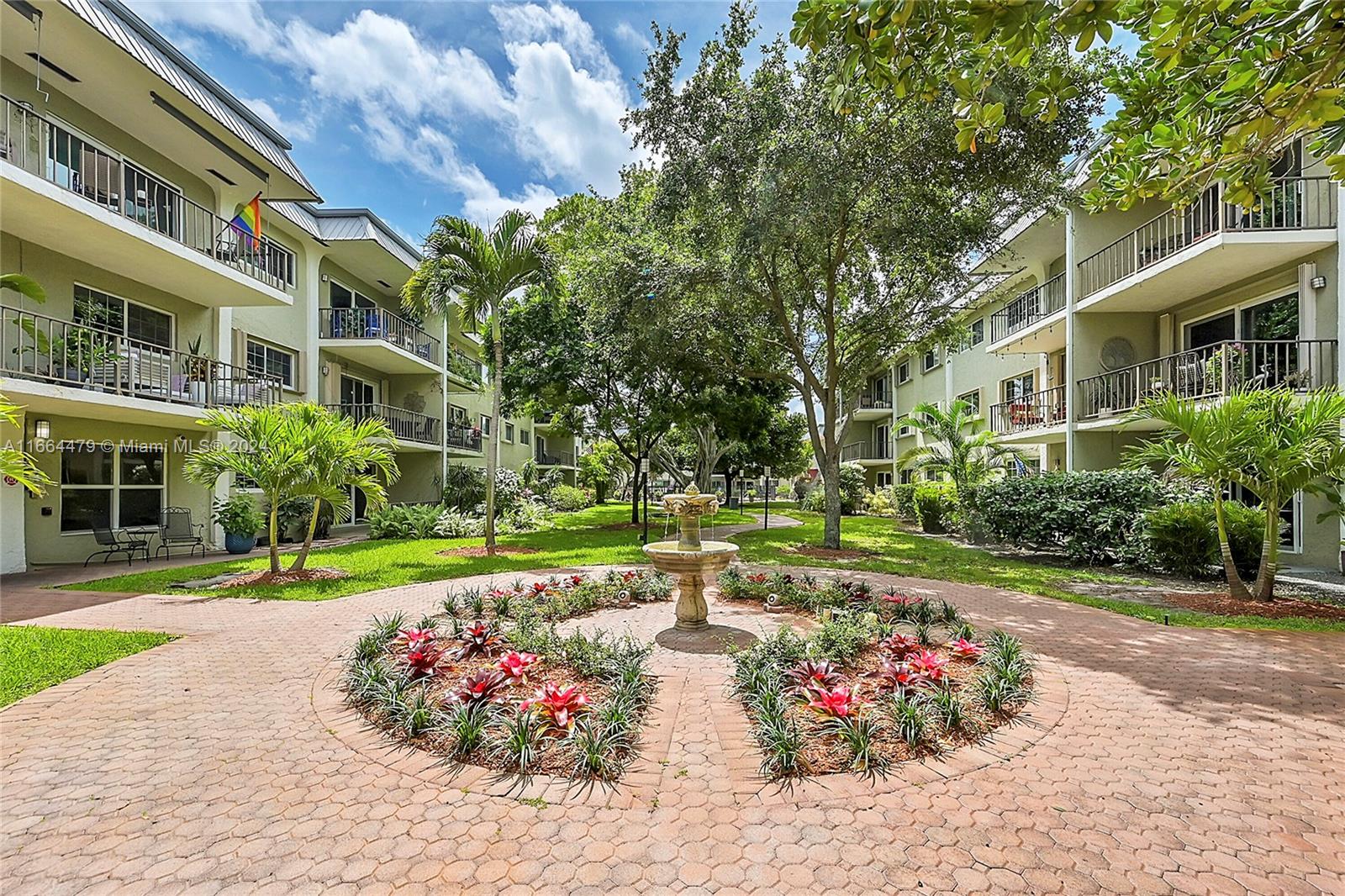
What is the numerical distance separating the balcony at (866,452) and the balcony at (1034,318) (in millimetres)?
11204

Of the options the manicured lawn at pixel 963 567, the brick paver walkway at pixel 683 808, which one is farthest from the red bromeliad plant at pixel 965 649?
the manicured lawn at pixel 963 567

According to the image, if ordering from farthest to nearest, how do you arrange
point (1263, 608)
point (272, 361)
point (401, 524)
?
point (401, 524) → point (272, 361) → point (1263, 608)

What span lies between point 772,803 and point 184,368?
49.5ft

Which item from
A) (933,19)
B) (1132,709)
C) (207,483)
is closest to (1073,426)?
(1132,709)

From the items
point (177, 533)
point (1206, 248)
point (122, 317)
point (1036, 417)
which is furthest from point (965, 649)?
point (122, 317)

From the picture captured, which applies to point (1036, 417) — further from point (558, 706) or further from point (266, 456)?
point (266, 456)

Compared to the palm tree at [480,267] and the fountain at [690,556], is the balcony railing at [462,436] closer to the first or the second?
the palm tree at [480,267]

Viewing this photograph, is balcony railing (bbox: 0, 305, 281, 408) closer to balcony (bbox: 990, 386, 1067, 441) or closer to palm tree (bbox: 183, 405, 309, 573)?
palm tree (bbox: 183, 405, 309, 573)

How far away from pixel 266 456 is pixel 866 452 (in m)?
29.9

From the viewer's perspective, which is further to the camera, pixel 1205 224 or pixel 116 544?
pixel 1205 224

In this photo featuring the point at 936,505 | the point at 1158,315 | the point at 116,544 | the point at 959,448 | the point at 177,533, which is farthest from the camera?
the point at 936,505

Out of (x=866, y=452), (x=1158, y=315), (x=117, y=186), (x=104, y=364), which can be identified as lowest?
(x=866, y=452)

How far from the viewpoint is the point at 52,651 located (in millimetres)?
5832

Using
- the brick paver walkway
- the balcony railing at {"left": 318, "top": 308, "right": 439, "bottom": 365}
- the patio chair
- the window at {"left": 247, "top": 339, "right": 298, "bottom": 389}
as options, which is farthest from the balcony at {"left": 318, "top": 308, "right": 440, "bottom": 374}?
the brick paver walkway
